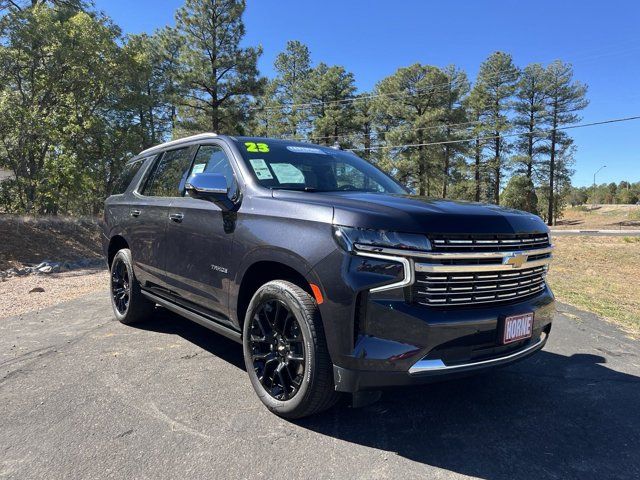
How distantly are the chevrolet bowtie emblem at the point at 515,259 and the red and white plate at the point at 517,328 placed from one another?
0.32 metres

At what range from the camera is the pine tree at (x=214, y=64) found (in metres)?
28.3

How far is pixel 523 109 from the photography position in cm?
4450

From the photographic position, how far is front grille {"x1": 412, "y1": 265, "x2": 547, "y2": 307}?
2.53 meters

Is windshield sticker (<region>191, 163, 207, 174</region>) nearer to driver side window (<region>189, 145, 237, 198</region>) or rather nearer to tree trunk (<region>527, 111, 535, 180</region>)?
driver side window (<region>189, 145, 237, 198</region>)

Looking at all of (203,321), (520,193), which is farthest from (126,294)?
(520,193)

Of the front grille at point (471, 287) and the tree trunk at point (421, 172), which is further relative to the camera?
the tree trunk at point (421, 172)

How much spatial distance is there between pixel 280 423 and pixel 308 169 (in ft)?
6.44

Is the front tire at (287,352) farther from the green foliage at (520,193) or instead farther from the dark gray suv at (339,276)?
the green foliage at (520,193)

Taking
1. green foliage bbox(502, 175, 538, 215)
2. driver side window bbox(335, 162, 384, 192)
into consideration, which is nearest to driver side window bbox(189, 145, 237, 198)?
driver side window bbox(335, 162, 384, 192)

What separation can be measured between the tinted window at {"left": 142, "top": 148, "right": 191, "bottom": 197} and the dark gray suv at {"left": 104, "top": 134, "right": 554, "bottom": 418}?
0.73ft

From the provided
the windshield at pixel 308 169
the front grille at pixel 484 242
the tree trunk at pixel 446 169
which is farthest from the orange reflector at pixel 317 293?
the tree trunk at pixel 446 169

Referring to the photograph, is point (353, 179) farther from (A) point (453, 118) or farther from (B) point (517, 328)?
(A) point (453, 118)

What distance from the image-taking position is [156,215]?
A: 436 cm

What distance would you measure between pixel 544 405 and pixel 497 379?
0.47m
